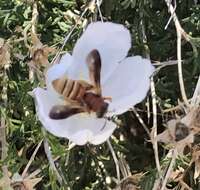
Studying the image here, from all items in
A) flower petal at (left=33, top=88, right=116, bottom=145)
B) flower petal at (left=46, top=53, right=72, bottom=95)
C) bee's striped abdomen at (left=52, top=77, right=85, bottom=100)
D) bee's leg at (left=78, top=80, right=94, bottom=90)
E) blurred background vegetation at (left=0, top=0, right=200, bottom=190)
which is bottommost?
blurred background vegetation at (left=0, top=0, right=200, bottom=190)

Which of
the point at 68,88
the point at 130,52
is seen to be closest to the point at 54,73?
the point at 68,88

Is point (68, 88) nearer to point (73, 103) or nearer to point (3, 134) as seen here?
point (73, 103)

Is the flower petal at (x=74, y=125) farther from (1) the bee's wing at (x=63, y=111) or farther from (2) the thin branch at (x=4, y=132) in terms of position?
(2) the thin branch at (x=4, y=132)

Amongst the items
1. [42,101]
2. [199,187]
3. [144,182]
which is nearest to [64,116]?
[42,101]

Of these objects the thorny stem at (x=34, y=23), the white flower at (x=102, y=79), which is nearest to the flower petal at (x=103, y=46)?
the white flower at (x=102, y=79)

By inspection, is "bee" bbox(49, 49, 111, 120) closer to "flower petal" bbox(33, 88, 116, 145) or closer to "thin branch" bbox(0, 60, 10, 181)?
"flower petal" bbox(33, 88, 116, 145)

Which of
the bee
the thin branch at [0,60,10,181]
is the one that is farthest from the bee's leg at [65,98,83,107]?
the thin branch at [0,60,10,181]
